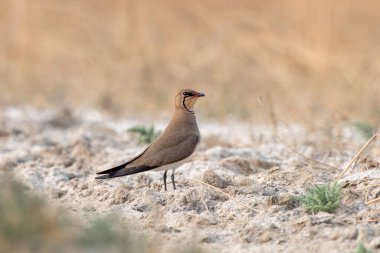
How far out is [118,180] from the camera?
6113 mm

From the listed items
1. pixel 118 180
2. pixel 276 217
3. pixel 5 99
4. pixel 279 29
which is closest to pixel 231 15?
pixel 279 29

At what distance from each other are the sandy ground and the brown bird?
0.57ft

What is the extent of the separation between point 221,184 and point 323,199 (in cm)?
110

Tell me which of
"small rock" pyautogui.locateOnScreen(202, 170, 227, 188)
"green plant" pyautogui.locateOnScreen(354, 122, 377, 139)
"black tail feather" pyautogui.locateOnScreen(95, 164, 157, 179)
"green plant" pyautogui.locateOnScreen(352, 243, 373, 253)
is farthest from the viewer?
"green plant" pyautogui.locateOnScreen(354, 122, 377, 139)

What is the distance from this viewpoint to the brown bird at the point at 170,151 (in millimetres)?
5402

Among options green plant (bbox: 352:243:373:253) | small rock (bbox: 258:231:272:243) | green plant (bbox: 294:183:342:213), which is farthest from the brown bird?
green plant (bbox: 352:243:373:253)

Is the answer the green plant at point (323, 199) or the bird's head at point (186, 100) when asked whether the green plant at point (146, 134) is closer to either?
the bird's head at point (186, 100)

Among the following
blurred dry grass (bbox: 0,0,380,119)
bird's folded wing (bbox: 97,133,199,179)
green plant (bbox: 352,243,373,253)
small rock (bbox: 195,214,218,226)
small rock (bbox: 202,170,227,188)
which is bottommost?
green plant (bbox: 352,243,373,253)

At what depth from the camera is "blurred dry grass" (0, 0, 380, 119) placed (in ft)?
34.5

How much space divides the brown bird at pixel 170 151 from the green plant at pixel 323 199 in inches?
40.6

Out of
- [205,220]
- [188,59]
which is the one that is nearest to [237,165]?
[205,220]

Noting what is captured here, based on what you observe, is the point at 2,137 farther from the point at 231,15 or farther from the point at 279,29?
the point at 231,15

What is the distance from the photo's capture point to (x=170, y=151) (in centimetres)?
557

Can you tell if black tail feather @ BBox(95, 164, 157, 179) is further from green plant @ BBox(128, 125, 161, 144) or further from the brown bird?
green plant @ BBox(128, 125, 161, 144)
